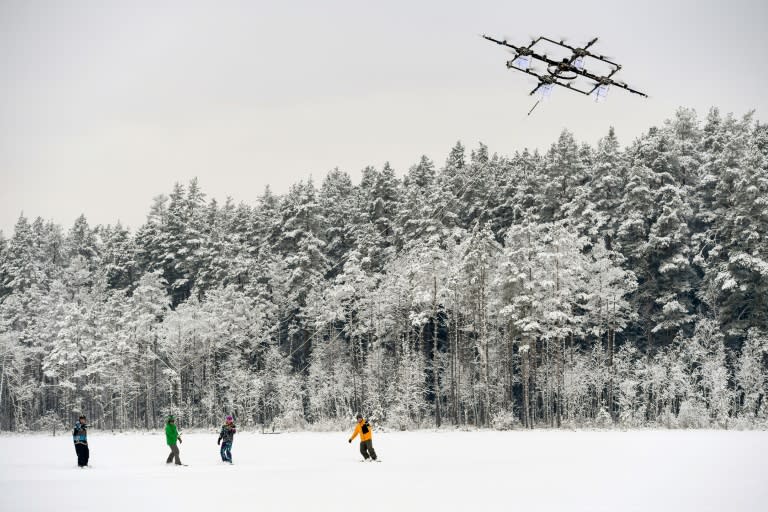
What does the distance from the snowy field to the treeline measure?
19.8 metres

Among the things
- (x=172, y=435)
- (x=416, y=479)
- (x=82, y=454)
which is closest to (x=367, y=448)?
(x=416, y=479)

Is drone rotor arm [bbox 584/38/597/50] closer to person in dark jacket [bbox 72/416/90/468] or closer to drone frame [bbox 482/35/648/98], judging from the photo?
drone frame [bbox 482/35/648/98]

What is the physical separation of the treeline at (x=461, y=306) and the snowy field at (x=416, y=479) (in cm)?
1978

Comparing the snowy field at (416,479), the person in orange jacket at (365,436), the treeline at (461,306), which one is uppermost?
the treeline at (461,306)

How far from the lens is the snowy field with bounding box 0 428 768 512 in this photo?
14.8 metres

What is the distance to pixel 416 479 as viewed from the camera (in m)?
18.9

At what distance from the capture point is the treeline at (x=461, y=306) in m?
49.6

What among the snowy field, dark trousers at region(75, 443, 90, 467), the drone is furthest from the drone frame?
dark trousers at region(75, 443, 90, 467)

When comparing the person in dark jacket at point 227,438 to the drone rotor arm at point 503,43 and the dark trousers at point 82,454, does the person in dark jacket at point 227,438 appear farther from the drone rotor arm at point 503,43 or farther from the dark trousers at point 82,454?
the drone rotor arm at point 503,43

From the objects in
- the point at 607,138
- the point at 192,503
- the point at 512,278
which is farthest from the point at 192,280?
the point at 192,503

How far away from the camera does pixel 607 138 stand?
63844mm

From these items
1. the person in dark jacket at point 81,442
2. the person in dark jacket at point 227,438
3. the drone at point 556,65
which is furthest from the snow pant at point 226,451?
the drone at point 556,65

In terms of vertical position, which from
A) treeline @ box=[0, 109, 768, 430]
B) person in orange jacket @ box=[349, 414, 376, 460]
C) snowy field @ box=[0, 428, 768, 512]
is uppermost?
treeline @ box=[0, 109, 768, 430]

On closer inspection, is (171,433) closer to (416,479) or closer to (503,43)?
(416,479)
